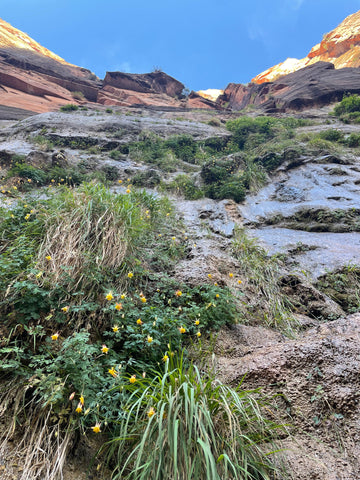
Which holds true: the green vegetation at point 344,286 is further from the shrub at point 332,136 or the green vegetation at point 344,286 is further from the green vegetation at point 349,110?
the green vegetation at point 349,110

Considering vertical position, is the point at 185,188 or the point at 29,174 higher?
the point at 29,174

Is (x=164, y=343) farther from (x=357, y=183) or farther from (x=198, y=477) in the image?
(x=357, y=183)

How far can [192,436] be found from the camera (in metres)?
1.59

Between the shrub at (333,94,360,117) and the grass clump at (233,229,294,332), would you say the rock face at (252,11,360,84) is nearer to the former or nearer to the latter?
the shrub at (333,94,360,117)

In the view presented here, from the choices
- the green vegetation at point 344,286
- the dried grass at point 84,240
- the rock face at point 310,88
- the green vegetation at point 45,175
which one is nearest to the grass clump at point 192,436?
the dried grass at point 84,240

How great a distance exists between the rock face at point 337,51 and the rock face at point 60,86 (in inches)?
905

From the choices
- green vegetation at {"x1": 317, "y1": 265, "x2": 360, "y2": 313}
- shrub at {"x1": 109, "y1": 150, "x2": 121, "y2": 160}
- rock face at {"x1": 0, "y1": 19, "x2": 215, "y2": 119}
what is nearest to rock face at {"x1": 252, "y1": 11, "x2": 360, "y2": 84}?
rock face at {"x1": 0, "y1": 19, "x2": 215, "y2": 119}

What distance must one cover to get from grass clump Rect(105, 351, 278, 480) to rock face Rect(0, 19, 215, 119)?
2176 cm

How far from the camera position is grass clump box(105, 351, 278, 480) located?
1459 millimetres

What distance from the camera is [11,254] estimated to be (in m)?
2.80

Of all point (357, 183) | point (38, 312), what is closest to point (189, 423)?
point (38, 312)

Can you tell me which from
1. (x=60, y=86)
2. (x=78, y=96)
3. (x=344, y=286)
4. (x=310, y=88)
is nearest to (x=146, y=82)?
(x=78, y=96)

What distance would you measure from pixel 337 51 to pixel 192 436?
58.3 meters

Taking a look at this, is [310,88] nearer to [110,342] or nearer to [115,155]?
[115,155]
